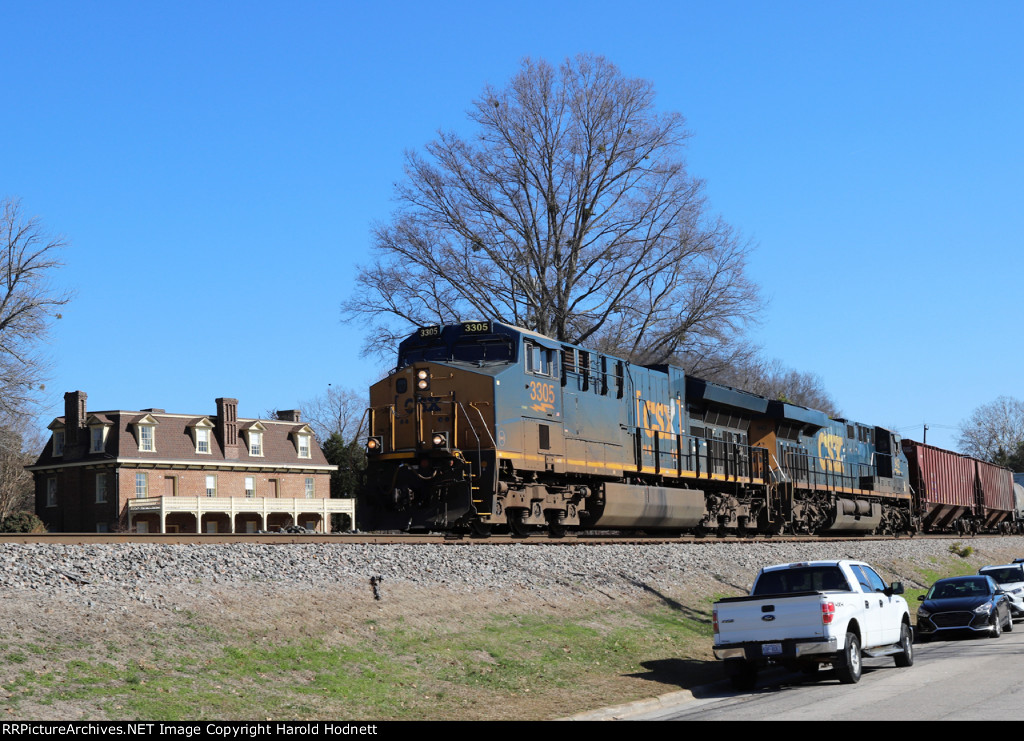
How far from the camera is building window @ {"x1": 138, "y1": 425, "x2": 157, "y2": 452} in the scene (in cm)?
4975

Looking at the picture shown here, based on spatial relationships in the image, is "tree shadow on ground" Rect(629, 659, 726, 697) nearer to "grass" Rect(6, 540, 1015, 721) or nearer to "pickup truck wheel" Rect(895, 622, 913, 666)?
"grass" Rect(6, 540, 1015, 721)

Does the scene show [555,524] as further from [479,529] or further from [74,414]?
[74,414]

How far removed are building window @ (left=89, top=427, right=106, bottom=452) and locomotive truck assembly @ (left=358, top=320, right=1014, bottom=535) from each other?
31478 millimetres

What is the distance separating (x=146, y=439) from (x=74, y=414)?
3578 mm

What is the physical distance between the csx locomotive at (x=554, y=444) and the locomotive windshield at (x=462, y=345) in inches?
1.1

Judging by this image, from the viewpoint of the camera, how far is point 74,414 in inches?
1967

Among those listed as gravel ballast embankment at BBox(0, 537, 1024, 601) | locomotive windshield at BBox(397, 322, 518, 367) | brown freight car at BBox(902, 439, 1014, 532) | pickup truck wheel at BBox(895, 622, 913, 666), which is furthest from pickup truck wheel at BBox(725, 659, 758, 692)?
brown freight car at BBox(902, 439, 1014, 532)

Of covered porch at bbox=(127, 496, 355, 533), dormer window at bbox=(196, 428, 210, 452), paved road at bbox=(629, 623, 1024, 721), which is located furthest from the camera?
dormer window at bbox=(196, 428, 210, 452)

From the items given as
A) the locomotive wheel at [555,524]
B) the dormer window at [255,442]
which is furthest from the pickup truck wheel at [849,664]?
the dormer window at [255,442]

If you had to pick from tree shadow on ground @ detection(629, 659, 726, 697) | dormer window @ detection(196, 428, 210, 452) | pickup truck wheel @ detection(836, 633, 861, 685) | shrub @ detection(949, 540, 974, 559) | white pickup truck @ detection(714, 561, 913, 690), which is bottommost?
shrub @ detection(949, 540, 974, 559)

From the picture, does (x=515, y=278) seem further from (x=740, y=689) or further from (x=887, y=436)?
(x=740, y=689)

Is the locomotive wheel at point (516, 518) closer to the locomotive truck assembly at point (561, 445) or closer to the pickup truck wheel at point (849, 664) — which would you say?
the locomotive truck assembly at point (561, 445)

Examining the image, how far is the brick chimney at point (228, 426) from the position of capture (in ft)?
174

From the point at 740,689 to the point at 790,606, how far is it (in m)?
1.42
